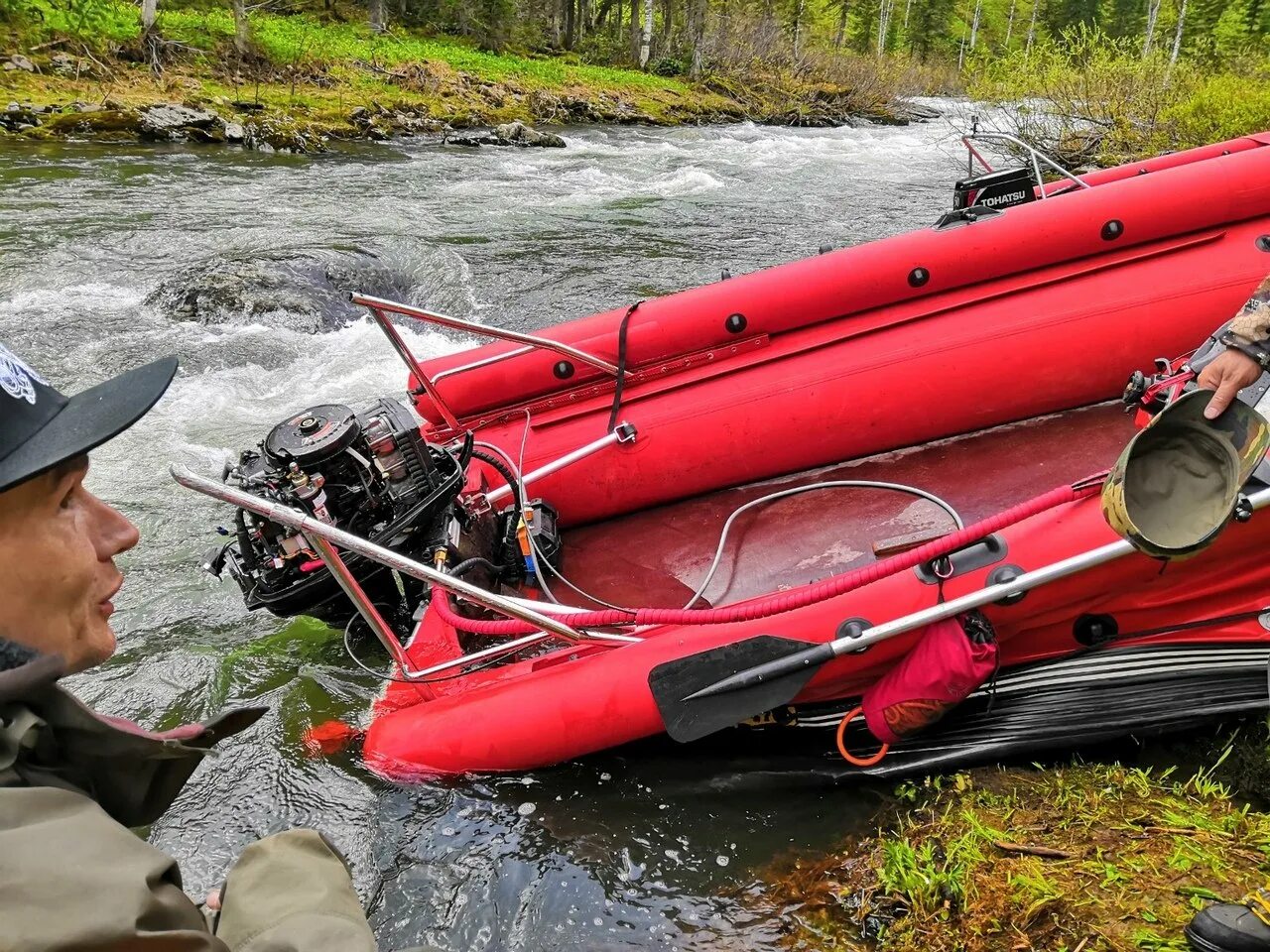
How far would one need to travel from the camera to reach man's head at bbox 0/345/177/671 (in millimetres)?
1056

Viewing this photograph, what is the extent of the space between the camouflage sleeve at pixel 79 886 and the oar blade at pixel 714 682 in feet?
5.24

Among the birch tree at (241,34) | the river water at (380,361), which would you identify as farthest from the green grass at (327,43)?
the river water at (380,361)

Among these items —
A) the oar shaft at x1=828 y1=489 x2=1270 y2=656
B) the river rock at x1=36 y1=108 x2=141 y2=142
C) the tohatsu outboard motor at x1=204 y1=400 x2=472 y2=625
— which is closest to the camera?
the oar shaft at x1=828 y1=489 x2=1270 y2=656

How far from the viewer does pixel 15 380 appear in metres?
1.07

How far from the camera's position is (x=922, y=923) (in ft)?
6.48

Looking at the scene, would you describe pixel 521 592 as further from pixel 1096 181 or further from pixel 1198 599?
pixel 1096 181

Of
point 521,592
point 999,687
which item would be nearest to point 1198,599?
point 999,687

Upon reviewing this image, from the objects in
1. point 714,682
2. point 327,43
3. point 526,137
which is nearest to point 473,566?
point 714,682

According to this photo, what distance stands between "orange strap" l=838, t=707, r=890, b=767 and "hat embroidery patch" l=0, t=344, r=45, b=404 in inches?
84.3

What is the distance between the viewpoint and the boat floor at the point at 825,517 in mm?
3102

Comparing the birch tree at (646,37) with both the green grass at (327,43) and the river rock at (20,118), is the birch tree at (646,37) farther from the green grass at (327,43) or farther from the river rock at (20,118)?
the river rock at (20,118)

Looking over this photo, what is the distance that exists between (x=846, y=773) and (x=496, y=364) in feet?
7.10

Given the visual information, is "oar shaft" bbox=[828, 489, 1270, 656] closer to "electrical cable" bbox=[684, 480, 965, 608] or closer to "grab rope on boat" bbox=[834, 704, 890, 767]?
"grab rope on boat" bbox=[834, 704, 890, 767]

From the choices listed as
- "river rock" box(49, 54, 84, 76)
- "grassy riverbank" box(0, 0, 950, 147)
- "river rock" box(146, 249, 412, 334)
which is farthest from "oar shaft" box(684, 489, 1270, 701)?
"river rock" box(49, 54, 84, 76)
